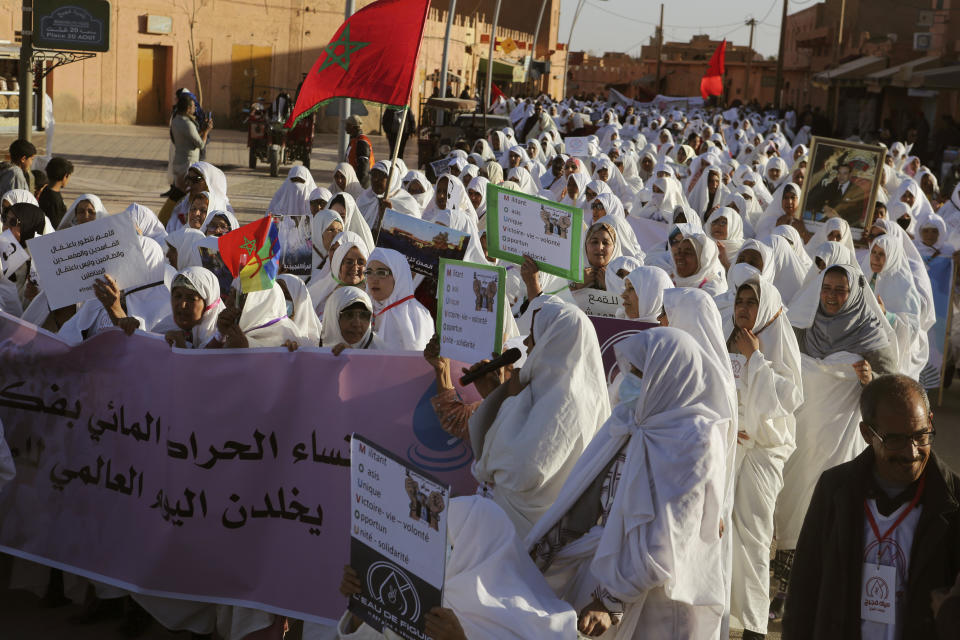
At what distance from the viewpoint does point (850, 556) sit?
320 cm

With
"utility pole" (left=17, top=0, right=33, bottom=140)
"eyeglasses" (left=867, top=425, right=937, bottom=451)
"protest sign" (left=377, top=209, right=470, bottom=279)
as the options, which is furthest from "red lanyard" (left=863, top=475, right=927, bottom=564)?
"utility pole" (left=17, top=0, right=33, bottom=140)

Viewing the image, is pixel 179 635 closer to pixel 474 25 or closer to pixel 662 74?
pixel 474 25

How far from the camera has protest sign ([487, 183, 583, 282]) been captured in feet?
18.7

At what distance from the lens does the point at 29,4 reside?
36.6 ft

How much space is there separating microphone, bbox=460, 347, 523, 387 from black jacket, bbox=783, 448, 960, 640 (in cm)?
115

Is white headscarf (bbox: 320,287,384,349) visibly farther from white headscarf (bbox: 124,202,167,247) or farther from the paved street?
white headscarf (bbox: 124,202,167,247)

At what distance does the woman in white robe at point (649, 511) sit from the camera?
10.9 feet

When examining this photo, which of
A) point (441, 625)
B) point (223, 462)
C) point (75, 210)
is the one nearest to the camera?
point (441, 625)

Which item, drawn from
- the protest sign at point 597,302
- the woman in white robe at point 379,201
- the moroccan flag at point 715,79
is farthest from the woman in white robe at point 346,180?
the moroccan flag at point 715,79

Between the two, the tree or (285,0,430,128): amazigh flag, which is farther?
the tree

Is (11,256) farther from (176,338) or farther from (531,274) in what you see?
(531,274)

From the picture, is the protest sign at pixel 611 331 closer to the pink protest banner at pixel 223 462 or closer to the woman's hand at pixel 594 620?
the pink protest banner at pixel 223 462

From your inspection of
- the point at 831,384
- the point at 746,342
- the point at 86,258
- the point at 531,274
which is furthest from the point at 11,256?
the point at 831,384

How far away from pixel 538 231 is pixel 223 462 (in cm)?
187
